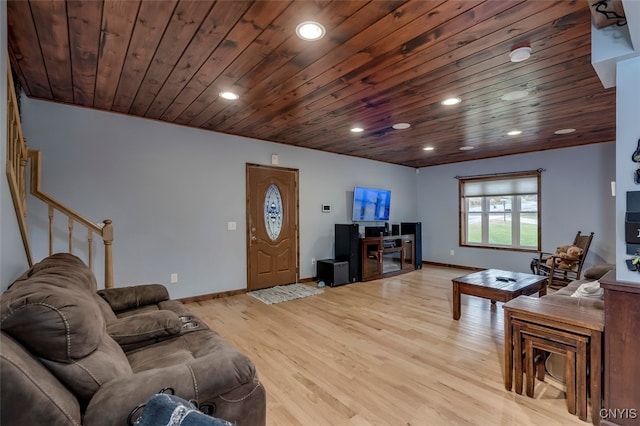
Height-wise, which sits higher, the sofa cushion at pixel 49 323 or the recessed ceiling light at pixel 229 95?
the recessed ceiling light at pixel 229 95

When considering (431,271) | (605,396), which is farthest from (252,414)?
(431,271)

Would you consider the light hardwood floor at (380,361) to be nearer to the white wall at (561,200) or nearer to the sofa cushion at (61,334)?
the sofa cushion at (61,334)

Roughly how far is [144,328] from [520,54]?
116 inches

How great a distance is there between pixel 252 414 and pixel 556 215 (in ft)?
19.6

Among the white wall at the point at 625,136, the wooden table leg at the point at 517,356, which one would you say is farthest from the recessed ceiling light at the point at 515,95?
the wooden table leg at the point at 517,356

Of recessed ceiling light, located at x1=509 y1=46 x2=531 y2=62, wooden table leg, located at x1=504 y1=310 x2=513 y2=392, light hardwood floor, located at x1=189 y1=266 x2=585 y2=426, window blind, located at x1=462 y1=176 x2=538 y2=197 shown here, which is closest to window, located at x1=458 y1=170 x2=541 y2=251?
window blind, located at x1=462 y1=176 x2=538 y2=197

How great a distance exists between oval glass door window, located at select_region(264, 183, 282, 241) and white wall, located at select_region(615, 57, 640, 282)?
4005 mm

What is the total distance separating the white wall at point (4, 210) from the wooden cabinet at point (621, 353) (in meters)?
3.23

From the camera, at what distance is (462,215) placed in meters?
6.56

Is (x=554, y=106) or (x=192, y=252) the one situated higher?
(x=554, y=106)

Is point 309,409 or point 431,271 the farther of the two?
point 431,271

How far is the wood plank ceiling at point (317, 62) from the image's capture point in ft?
5.77

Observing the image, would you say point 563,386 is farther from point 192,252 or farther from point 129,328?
point 192,252

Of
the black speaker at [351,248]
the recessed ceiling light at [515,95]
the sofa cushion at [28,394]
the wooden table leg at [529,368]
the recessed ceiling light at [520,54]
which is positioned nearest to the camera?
the sofa cushion at [28,394]
